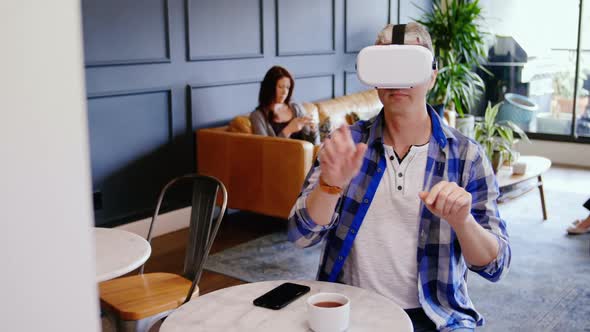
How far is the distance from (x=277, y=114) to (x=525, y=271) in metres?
1.83

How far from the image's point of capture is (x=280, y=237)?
4.29m

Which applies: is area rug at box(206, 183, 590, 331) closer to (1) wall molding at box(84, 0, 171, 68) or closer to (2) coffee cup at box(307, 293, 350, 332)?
(1) wall molding at box(84, 0, 171, 68)

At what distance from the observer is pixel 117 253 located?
199 centimetres

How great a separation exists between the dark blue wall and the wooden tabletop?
1.69 meters

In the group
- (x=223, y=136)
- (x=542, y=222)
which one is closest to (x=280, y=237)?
(x=223, y=136)

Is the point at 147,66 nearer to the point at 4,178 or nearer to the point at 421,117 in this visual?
the point at 421,117

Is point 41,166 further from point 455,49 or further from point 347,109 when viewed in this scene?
point 455,49

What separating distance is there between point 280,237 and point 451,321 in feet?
9.08

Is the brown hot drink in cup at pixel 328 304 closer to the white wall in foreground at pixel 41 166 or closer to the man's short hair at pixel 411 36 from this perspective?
the man's short hair at pixel 411 36

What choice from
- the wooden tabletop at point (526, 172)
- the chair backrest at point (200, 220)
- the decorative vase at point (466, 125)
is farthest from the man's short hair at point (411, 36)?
the decorative vase at point (466, 125)

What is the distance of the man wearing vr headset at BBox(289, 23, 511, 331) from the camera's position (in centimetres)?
152

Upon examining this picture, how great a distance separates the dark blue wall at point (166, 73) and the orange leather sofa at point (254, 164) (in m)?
0.17

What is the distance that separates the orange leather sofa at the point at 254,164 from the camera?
413cm

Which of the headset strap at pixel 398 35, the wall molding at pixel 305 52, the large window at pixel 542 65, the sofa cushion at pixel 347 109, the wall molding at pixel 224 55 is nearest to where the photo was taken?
the headset strap at pixel 398 35
